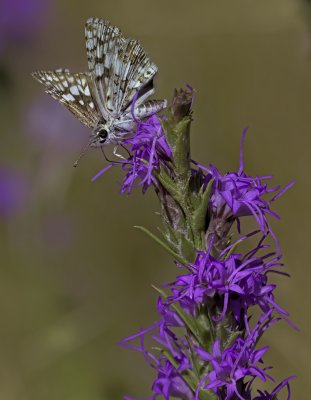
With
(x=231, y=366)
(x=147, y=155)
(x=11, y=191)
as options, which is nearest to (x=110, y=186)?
(x=11, y=191)

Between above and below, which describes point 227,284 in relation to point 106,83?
below

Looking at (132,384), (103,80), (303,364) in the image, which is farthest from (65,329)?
(103,80)

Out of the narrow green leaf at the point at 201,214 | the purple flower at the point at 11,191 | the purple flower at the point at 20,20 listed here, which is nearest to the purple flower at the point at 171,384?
the narrow green leaf at the point at 201,214

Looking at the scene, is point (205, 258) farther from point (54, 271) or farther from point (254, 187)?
point (54, 271)

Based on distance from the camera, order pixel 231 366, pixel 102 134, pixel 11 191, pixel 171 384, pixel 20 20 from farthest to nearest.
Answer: pixel 20 20 → pixel 11 191 → pixel 102 134 → pixel 171 384 → pixel 231 366

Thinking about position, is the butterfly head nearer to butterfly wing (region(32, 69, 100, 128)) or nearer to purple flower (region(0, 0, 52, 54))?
butterfly wing (region(32, 69, 100, 128))

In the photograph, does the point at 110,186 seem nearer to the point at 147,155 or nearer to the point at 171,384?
the point at 147,155
